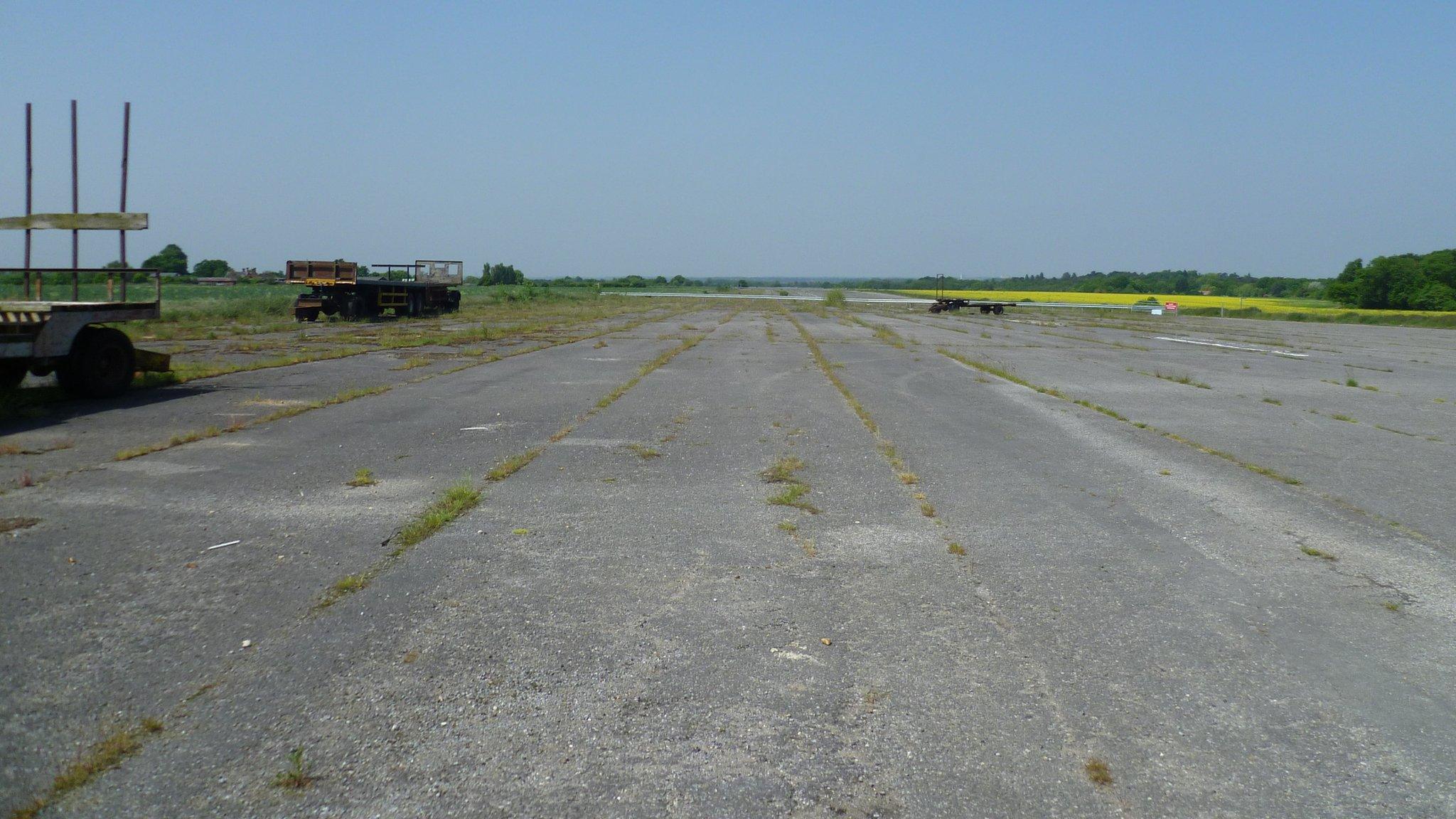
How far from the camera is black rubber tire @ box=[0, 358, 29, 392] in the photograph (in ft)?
39.9

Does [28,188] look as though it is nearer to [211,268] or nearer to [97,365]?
[97,365]

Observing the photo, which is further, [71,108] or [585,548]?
[71,108]

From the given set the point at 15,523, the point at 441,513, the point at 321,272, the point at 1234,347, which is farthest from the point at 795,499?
the point at 321,272

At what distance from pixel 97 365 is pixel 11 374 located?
0.96 metres

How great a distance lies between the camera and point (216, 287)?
6838 cm

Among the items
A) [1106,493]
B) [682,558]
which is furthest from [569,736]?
[1106,493]

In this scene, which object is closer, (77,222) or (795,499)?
(795,499)

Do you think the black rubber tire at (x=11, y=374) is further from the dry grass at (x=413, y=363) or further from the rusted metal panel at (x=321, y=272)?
the rusted metal panel at (x=321, y=272)

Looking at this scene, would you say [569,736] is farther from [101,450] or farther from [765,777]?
[101,450]

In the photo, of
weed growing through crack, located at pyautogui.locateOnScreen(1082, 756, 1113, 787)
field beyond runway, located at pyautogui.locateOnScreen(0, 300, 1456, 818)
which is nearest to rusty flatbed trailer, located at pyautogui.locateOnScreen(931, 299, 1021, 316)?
field beyond runway, located at pyautogui.locateOnScreen(0, 300, 1456, 818)

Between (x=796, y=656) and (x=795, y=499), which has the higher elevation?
(x=795, y=499)

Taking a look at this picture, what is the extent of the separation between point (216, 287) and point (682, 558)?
72.5 m

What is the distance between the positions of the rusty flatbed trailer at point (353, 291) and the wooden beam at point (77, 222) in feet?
76.9

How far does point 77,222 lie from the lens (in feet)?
44.9
